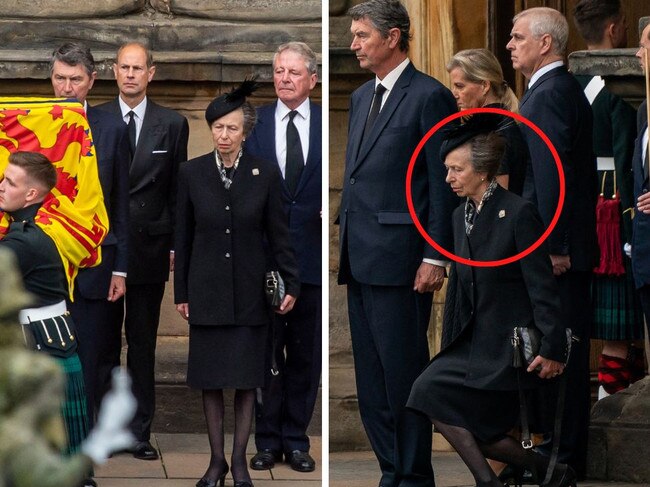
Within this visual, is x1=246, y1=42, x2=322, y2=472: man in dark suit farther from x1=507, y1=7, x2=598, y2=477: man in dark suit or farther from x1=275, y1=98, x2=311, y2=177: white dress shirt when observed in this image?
x1=507, y1=7, x2=598, y2=477: man in dark suit

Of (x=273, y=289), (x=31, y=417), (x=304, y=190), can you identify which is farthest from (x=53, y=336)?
(x=31, y=417)

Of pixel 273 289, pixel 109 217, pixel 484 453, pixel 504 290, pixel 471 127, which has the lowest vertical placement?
pixel 484 453

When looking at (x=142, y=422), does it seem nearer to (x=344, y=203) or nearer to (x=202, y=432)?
(x=202, y=432)

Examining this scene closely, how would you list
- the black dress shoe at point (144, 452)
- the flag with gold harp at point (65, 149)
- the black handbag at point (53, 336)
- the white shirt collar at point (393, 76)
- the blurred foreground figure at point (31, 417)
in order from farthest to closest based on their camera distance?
the black dress shoe at point (144, 452) < the flag with gold harp at point (65, 149) < the black handbag at point (53, 336) < the white shirt collar at point (393, 76) < the blurred foreground figure at point (31, 417)

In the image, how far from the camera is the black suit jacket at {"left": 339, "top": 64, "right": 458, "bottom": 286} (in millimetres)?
5078

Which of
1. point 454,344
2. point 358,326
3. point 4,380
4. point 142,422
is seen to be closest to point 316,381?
point 142,422

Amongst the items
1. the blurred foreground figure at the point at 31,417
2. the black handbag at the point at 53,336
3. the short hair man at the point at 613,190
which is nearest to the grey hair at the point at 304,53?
the short hair man at the point at 613,190

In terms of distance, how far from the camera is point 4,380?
106 centimetres

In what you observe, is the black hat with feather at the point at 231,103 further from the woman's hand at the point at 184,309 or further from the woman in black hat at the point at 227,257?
the woman's hand at the point at 184,309

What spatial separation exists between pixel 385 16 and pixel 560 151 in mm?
759

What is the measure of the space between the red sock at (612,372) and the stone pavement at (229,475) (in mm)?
724

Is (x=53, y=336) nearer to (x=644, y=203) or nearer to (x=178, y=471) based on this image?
(x=178, y=471)

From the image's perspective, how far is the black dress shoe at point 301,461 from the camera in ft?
21.3

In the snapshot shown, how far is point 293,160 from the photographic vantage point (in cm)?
655
